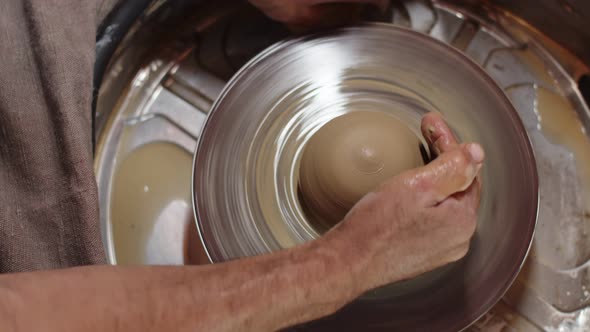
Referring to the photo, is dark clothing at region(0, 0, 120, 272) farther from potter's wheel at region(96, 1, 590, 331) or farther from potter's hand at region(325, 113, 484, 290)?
potter's hand at region(325, 113, 484, 290)

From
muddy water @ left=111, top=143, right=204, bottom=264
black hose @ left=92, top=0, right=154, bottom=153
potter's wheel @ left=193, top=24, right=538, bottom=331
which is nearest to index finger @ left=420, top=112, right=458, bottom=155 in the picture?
potter's wheel @ left=193, top=24, right=538, bottom=331

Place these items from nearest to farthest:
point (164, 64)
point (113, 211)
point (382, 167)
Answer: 1. point (382, 167)
2. point (113, 211)
3. point (164, 64)

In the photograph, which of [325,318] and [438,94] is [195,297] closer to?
[325,318]

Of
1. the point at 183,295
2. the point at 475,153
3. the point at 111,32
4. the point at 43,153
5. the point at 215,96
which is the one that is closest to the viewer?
the point at 183,295

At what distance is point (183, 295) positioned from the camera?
0.81 m

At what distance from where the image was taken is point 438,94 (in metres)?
1.17

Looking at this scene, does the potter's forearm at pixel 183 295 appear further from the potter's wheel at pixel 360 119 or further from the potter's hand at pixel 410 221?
the potter's wheel at pixel 360 119

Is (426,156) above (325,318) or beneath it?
above

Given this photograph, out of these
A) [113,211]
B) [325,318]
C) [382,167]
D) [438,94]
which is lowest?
[113,211]

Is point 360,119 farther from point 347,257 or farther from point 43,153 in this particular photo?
point 43,153

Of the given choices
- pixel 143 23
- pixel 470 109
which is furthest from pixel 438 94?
pixel 143 23

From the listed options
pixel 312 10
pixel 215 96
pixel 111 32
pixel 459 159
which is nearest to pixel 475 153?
pixel 459 159

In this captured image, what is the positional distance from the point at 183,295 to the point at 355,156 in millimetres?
380

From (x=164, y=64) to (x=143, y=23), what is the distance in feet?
0.42
